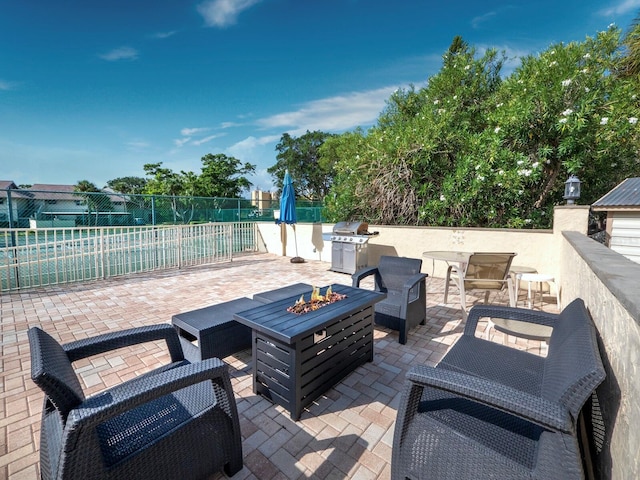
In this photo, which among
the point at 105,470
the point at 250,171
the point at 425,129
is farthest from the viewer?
the point at 250,171

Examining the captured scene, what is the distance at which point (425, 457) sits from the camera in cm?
127

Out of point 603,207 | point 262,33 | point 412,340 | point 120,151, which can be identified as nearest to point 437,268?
point 603,207

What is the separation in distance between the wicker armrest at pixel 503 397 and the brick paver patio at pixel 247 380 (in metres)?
0.81

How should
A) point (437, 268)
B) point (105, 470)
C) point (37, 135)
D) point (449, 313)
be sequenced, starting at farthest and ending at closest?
→ 1. point (37, 135)
2. point (437, 268)
3. point (449, 313)
4. point (105, 470)

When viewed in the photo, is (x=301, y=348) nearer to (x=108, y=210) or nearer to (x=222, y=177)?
(x=108, y=210)

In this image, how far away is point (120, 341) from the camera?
1.72m

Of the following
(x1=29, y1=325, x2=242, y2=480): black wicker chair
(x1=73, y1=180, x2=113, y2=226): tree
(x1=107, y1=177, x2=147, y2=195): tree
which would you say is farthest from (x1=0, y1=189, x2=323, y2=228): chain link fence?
(x1=107, y1=177, x2=147, y2=195): tree

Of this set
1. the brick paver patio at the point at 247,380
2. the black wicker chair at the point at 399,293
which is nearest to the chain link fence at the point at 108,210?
the brick paver patio at the point at 247,380

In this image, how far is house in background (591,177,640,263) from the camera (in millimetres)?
4531

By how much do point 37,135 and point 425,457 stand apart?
34.6 meters

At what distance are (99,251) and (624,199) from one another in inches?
386

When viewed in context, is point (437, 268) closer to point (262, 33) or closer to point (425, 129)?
point (425, 129)

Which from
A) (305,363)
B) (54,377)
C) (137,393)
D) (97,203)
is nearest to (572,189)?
(305,363)

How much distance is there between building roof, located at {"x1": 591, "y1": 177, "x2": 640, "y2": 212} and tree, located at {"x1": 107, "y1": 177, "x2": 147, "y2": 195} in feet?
146
